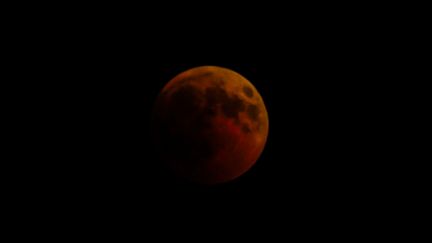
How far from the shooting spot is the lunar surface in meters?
4.04

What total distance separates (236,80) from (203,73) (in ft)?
1.71

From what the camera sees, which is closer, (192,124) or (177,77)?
(192,124)

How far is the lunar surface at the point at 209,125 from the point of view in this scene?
4.04 m

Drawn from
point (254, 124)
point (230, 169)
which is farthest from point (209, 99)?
point (230, 169)

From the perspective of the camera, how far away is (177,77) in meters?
4.71

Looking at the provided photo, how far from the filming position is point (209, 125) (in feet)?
13.1

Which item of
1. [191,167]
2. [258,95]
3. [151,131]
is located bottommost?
[191,167]

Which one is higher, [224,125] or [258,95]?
[258,95]

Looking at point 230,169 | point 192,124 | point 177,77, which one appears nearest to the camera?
point 192,124

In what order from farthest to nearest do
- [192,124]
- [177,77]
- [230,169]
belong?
[177,77] < [230,169] < [192,124]

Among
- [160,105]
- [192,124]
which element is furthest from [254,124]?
[160,105]

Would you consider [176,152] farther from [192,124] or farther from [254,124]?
[254,124]

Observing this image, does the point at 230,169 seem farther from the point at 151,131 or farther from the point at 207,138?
the point at 151,131

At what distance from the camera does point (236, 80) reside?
4.55m
